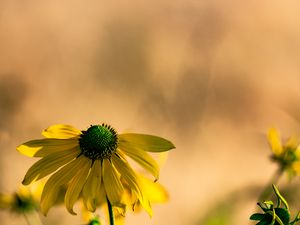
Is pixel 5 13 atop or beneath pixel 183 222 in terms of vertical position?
atop

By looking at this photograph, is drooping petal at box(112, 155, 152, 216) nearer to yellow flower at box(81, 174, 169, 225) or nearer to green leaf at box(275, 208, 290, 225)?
yellow flower at box(81, 174, 169, 225)

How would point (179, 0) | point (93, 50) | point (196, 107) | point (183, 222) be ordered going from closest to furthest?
point (183, 222)
point (196, 107)
point (93, 50)
point (179, 0)

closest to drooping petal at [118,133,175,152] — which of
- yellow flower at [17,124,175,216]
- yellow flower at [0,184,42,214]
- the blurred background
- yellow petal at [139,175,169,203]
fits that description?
yellow flower at [17,124,175,216]

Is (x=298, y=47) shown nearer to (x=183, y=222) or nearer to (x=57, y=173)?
(x=183, y=222)

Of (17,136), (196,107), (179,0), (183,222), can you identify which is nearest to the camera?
(183,222)

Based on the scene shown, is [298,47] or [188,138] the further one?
[298,47]

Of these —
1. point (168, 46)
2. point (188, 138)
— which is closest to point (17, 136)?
point (188, 138)

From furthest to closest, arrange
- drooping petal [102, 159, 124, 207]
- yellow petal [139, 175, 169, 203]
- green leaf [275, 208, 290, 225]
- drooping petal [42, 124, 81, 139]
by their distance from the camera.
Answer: yellow petal [139, 175, 169, 203], drooping petal [42, 124, 81, 139], drooping petal [102, 159, 124, 207], green leaf [275, 208, 290, 225]

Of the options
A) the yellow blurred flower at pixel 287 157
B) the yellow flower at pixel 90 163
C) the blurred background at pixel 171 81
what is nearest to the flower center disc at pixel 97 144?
the yellow flower at pixel 90 163
